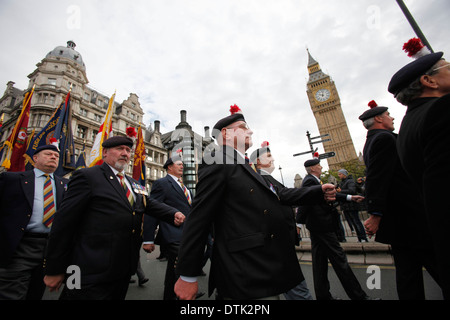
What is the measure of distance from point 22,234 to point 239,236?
2828mm

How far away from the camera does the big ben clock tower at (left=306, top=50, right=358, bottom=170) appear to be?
62.7m

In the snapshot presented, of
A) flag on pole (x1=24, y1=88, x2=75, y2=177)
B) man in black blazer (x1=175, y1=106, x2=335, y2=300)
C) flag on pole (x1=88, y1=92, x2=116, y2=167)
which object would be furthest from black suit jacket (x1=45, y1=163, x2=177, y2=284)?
flag on pole (x1=24, y1=88, x2=75, y2=177)

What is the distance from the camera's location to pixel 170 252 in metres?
3.13

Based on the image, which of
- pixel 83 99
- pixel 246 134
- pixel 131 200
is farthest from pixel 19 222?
pixel 83 99

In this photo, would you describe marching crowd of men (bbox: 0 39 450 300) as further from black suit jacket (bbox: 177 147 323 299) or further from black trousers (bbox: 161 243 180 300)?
black trousers (bbox: 161 243 180 300)

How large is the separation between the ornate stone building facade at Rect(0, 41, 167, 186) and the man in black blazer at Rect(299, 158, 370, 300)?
29.1 m

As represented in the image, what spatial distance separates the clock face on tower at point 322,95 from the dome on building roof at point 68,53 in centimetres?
6974

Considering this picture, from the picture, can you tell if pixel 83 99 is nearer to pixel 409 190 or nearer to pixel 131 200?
pixel 131 200

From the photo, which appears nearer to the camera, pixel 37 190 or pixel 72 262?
pixel 72 262

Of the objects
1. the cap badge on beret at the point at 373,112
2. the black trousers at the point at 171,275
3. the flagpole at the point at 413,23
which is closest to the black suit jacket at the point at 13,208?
the black trousers at the point at 171,275

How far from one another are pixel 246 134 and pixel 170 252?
8.12 feet

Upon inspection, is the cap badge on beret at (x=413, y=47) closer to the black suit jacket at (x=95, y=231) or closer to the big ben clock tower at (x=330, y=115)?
the black suit jacket at (x=95, y=231)

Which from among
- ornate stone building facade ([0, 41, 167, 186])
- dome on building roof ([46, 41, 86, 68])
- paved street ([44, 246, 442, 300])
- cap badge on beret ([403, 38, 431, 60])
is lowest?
paved street ([44, 246, 442, 300])

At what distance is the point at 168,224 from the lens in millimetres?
3221
